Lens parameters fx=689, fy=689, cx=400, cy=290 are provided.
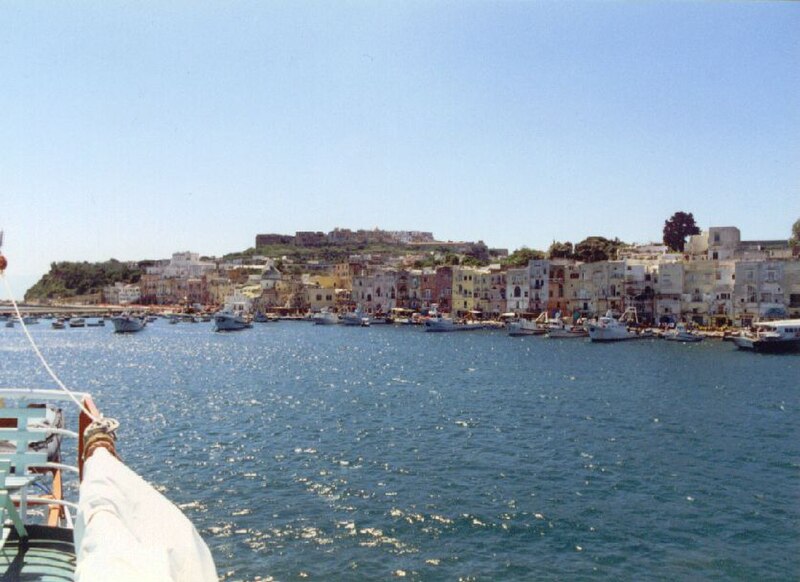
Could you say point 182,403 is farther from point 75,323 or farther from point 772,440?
point 75,323

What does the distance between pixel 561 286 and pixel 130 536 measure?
94.1 metres

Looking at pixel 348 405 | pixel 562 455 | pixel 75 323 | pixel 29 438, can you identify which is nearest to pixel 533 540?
pixel 562 455

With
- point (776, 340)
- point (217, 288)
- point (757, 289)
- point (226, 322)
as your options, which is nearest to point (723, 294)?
point (757, 289)

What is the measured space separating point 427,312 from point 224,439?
8513cm

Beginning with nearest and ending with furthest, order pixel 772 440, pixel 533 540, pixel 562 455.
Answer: pixel 533 540 → pixel 562 455 → pixel 772 440

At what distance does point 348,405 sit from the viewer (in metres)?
31.4

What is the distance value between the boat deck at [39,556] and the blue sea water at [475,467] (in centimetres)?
651

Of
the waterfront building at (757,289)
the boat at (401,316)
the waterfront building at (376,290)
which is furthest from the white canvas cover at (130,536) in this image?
the waterfront building at (376,290)

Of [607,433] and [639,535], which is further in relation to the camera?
[607,433]

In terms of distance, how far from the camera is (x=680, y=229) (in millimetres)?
104500

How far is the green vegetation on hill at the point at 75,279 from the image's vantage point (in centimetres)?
16925

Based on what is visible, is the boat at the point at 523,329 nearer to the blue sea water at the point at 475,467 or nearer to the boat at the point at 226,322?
the blue sea water at the point at 475,467

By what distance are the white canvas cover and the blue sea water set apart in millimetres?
8541

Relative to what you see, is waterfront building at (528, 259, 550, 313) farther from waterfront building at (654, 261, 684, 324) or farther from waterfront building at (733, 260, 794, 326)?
waterfront building at (733, 260, 794, 326)
